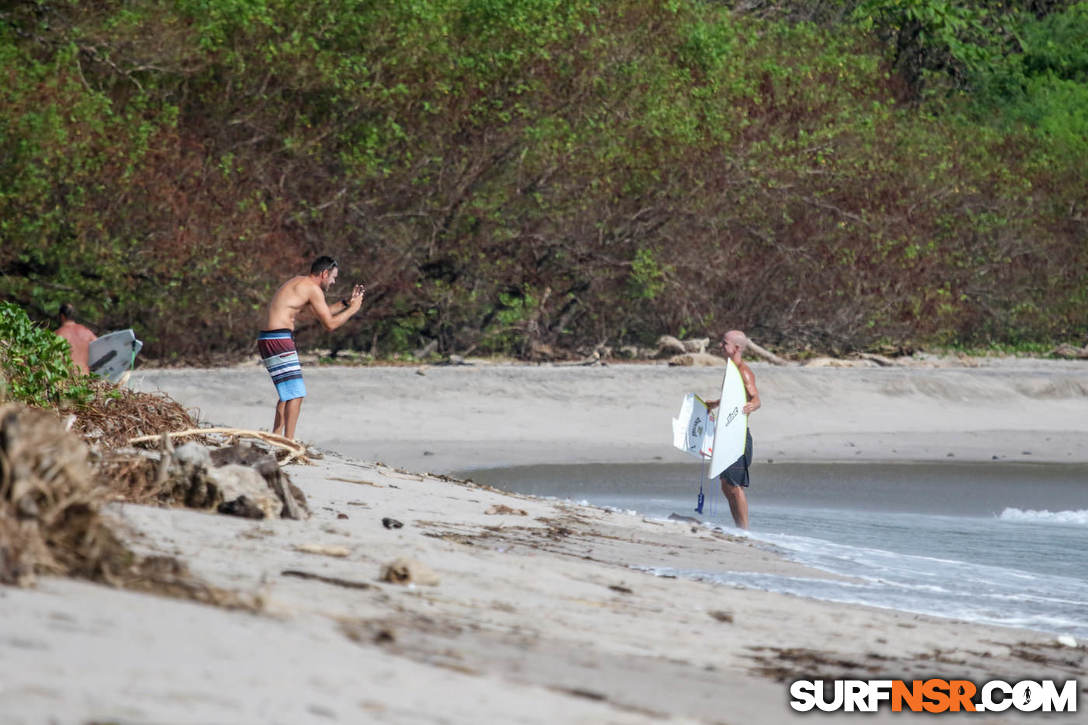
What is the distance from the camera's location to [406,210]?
20.7m

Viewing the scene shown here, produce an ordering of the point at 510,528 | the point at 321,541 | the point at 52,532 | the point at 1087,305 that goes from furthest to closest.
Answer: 1. the point at 1087,305
2. the point at 510,528
3. the point at 321,541
4. the point at 52,532

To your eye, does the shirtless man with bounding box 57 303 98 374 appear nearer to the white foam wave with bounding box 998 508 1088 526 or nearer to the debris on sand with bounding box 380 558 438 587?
the debris on sand with bounding box 380 558 438 587

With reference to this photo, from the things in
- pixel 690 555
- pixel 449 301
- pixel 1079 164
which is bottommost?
pixel 690 555

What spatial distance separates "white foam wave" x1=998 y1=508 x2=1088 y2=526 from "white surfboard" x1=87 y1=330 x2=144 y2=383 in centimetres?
736

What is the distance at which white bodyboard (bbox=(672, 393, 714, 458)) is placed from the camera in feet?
36.7

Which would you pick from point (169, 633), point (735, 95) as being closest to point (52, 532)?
point (169, 633)

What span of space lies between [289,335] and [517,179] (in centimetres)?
1113

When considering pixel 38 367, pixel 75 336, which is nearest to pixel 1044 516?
pixel 38 367

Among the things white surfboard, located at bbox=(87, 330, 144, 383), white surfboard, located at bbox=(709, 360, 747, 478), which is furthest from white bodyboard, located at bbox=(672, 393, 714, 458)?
white surfboard, located at bbox=(87, 330, 144, 383)

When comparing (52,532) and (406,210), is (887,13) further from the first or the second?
(52,532)

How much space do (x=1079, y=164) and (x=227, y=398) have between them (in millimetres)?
17191

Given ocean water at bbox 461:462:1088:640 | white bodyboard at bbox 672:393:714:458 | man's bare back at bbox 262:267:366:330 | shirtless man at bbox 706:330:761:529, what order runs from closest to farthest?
ocean water at bbox 461:462:1088:640 → man's bare back at bbox 262:267:366:330 → shirtless man at bbox 706:330:761:529 → white bodyboard at bbox 672:393:714:458

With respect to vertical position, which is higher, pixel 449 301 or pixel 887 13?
pixel 887 13

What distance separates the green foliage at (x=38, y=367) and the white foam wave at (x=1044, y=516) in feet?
24.7
